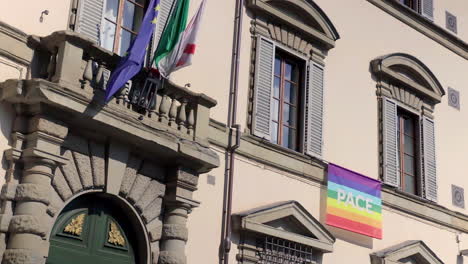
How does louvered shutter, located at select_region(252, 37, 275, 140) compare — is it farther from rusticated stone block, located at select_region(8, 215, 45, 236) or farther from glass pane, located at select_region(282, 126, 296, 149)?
rusticated stone block, located at select_region(8, 215, 45, 236)

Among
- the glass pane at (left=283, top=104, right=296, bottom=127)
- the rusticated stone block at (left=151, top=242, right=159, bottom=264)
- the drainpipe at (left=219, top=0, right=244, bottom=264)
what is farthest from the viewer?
the glass pane at (left=283, top=104, right=296, bottom=127)

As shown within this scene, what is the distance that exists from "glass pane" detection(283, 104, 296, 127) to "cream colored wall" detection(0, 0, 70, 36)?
426cm

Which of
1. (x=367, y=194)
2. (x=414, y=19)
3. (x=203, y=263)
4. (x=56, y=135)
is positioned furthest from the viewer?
(x=414, y=19)

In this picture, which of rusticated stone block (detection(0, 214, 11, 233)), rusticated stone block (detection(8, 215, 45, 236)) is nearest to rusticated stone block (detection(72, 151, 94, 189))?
rusticated stone block (detection(8, 215, 45, 236))

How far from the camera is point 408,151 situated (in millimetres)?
14258

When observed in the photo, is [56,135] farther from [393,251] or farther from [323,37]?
[393,251]

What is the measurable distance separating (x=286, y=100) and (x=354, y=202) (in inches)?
81.9

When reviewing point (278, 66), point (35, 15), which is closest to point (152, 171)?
point (35, 15)

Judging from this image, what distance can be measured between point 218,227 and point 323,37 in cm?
422

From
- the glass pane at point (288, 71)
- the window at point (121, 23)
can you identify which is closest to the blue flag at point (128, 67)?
the window at point (121, 23)

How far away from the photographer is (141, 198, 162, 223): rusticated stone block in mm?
9227

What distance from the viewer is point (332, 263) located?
1176 centimetres

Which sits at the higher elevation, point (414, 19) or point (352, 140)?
point (414, 19)

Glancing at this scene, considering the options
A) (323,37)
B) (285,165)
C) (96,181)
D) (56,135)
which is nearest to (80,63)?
(56,135)
